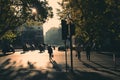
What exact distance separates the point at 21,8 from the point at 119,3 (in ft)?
95.7

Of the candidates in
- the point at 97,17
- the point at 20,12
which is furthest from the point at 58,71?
the point at 20,12

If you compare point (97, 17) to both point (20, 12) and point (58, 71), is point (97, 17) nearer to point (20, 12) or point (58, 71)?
point (58, 71)

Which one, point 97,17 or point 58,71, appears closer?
point 58,71

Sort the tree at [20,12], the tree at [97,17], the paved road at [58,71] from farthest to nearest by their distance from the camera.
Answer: the tree at [20,12] → the tree at [97,17] → the paved road at [58,71]

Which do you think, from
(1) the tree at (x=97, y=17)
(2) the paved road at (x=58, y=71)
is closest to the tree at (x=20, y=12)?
(1) the tree at (x=97, y=17)

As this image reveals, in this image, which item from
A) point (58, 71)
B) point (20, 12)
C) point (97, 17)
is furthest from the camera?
point (20, 12)

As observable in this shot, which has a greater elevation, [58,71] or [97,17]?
[97,17]

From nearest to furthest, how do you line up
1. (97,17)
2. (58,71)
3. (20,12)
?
(58,71) → (97,17) → (20,12)

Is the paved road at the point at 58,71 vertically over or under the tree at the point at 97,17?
under

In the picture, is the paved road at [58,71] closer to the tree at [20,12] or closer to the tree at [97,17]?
the tree at [97,17]

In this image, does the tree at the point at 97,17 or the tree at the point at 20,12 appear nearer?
the tree at the point at 97,17

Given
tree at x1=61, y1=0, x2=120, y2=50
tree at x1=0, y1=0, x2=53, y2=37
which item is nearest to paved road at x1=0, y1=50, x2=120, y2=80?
tree at x1=61, y1=0, x2=120, y2=50

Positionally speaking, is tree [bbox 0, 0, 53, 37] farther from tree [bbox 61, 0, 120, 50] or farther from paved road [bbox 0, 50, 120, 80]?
paved road [bbox 0, 50, 120, 80]

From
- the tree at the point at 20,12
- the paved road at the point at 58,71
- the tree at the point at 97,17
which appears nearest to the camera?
the paved road at the point at 58,71
